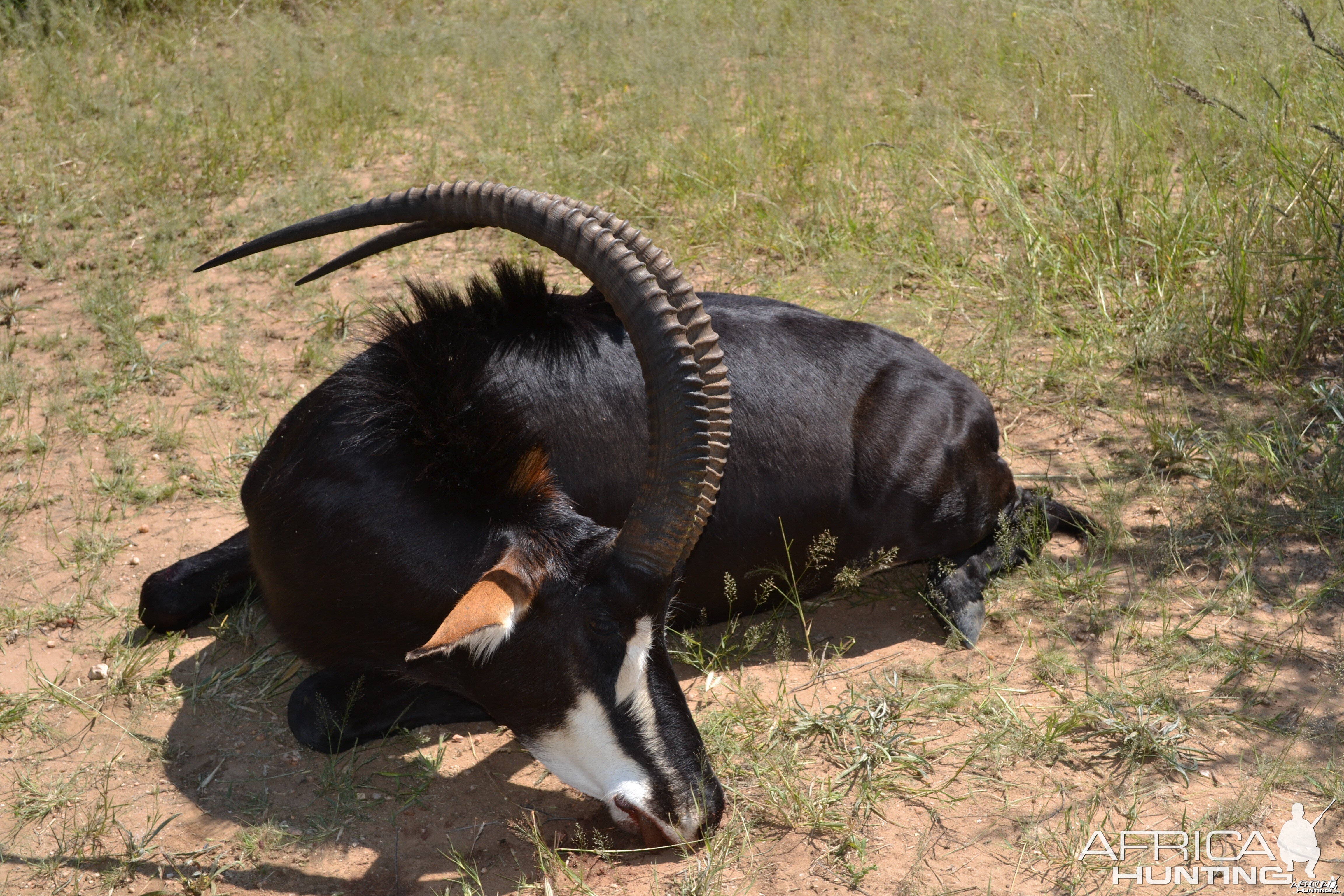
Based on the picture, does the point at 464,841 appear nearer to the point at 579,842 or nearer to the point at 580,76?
the point at 579,842

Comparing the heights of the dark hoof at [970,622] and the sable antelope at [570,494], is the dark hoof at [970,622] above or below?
below

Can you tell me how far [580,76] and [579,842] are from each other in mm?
7103

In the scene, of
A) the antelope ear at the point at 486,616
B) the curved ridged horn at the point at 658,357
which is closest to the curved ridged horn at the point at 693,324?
the curved ridged horn at the point at 658,357

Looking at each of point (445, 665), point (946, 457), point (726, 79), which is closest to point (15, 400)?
point (445, 665)

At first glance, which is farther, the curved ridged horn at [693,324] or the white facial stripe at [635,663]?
the white facial stripe at [635,663]

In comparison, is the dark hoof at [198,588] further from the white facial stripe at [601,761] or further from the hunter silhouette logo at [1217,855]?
the hunter silhouette logo at [1217,855]

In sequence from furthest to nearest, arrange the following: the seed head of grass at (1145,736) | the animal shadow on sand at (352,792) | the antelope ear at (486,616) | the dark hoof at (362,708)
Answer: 1. the dark hoof at (362,708)
2. the seed head of grass at (1145,736)
3. the animal shadow on sand at (352,792)
4. the antelope ear at (486,616)

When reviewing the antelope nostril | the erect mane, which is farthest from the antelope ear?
the antelope nostril

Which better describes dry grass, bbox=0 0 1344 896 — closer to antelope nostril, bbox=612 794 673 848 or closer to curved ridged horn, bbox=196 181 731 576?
antelope nostril, bbox=612 794 673 848

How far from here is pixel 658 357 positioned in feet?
11.0

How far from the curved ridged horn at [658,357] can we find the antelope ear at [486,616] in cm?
33

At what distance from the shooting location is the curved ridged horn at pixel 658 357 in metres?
3.36

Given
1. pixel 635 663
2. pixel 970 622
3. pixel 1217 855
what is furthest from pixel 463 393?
pixel 1217 855

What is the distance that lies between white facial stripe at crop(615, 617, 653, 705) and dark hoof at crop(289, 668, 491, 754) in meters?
0.93
